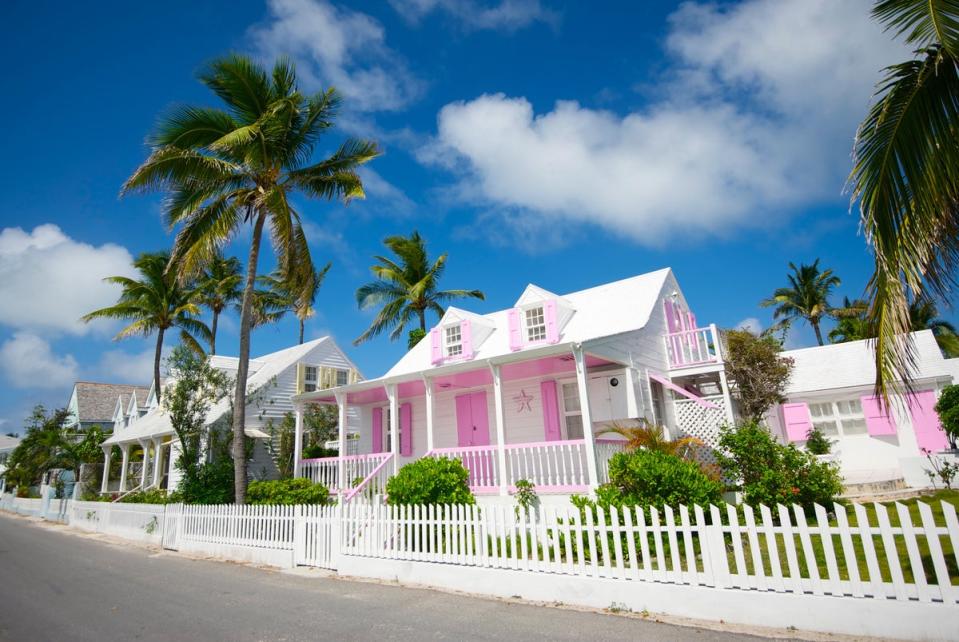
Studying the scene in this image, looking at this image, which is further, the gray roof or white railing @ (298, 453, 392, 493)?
the gray roof

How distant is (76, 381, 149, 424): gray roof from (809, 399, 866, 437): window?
45.3 m

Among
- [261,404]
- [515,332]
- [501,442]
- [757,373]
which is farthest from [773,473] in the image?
[261,404]

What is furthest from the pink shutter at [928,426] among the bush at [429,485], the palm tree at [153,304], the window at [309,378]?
the palm tree at [153,304]

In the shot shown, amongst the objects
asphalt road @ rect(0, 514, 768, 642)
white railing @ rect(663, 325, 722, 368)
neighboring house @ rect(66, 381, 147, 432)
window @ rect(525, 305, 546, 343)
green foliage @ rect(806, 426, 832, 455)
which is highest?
neighboring house @ rect(66, 381, 147, 432)

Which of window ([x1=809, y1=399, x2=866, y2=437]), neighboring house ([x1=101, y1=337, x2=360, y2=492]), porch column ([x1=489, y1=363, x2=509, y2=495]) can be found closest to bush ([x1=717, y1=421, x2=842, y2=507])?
porch column ([x1=489, y1=363, x2=509, y2=495])

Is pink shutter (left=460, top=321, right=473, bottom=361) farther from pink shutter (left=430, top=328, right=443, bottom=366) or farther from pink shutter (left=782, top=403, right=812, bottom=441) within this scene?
pink shutter (left=782, top=403, right=812, bottom=441)

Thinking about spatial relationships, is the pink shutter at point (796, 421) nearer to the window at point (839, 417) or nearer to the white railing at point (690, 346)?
the window at point (839, 417)

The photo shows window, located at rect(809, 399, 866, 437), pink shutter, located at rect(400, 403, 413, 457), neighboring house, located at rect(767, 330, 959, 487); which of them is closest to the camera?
neighboring house, located at rect(767, 330, 959, 487)

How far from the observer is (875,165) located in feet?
17.8

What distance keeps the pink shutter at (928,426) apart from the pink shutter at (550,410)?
11525mm

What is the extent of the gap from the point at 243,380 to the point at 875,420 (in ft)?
66.8

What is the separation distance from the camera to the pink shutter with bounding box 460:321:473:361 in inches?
693

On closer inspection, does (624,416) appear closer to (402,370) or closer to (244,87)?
(402,370)

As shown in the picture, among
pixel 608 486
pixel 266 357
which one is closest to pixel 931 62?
pixel 608 486
